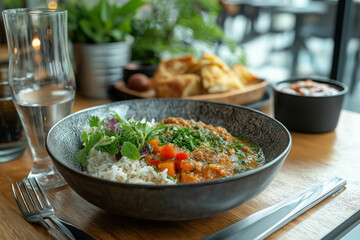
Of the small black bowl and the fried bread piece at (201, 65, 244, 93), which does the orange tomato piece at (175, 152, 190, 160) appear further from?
the small black bowl

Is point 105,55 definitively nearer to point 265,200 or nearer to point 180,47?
point 180,47

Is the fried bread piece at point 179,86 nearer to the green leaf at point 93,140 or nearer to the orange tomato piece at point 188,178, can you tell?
the green leaf at point 93,140

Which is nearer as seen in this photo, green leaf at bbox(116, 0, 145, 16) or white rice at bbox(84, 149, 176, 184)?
white rice at bbox(84, 149, 176, 184)

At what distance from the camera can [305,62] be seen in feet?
20.8

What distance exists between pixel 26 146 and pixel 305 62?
226 inches

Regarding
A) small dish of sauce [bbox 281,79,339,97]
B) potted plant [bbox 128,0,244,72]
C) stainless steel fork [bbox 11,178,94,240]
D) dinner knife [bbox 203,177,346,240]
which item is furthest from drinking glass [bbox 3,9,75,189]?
potted plant [bbox 128,0,244,72]

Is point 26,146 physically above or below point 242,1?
below

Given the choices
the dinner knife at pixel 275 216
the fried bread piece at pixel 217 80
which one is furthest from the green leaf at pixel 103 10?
the dinner knife at pixel 275 216

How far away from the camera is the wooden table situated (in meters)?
0.92

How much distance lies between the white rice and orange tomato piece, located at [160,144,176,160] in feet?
0.19

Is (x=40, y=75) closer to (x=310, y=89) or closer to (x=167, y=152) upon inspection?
(x=167, y=152)

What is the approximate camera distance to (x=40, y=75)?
1279mm

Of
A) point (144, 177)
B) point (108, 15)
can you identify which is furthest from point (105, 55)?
point (144, 177)

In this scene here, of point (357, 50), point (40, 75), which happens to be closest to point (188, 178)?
point (40, 75)
